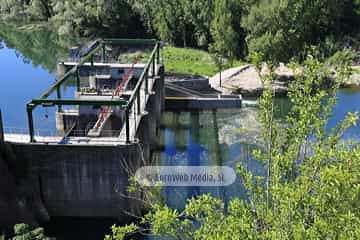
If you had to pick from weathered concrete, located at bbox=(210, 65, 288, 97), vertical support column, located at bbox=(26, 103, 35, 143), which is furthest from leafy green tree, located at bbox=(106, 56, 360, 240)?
weathered concrete, located at bbox=(210, 65, 288, 97)

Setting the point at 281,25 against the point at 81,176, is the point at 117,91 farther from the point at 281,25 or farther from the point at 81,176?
the point at 281,25

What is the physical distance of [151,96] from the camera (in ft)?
105

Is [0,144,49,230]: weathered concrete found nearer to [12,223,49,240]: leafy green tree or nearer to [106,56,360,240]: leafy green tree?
[12,223,49,240]: leafy green tree

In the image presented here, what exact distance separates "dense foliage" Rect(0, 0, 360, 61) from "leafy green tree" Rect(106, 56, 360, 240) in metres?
23.5

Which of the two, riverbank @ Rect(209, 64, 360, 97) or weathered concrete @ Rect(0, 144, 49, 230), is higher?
riverbank @ Rect(209, 64, 360, 97)

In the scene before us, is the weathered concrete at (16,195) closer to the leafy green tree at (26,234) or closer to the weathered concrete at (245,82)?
the leafy green tree at (26,234)

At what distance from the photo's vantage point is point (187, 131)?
36219 millimetres

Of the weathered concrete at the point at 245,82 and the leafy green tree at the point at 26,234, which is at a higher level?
the weathered concrete at the point at 245,82

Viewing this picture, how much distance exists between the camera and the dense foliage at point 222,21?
154 feet

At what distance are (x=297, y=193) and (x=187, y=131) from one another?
29.9 m

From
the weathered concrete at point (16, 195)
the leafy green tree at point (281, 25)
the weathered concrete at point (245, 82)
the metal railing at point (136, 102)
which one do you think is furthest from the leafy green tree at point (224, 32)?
the weathered concrete at point (16, 195)

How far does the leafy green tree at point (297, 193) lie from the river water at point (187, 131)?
41.5 ft

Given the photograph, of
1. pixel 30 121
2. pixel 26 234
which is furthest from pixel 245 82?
pixel 26 234

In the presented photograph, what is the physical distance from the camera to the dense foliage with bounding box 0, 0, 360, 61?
154ft
